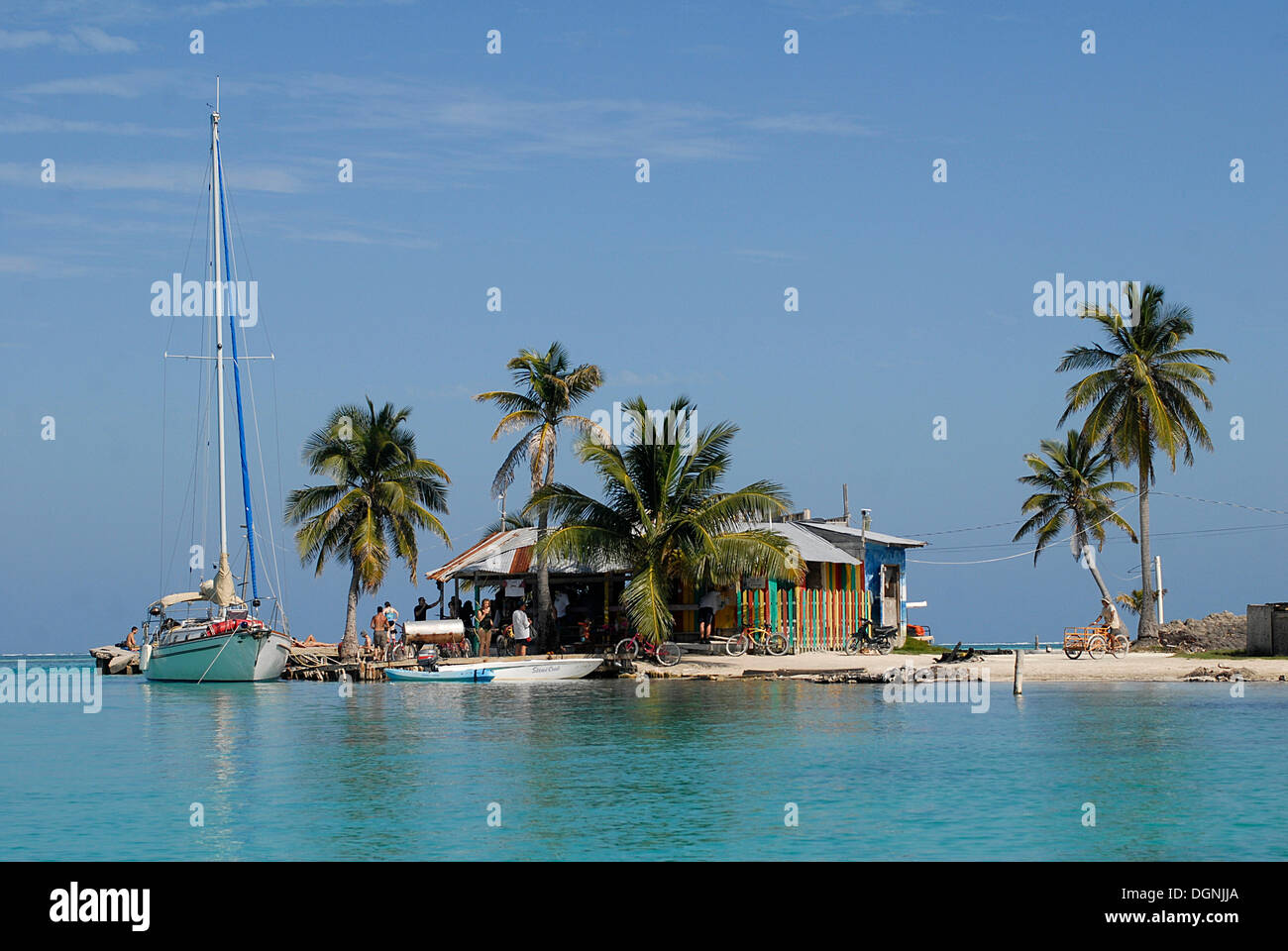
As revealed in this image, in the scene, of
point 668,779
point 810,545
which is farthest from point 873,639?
point 668,779

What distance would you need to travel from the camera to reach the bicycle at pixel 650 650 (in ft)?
125

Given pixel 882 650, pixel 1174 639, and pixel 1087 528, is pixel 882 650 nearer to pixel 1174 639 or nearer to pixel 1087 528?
pixel 1174 639

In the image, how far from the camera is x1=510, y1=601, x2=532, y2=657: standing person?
3947 centimetres

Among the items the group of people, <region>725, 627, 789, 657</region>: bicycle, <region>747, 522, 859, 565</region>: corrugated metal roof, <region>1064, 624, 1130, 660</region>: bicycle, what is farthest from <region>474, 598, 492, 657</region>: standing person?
<region>1064, 624, 1130, 660</region>: bicycle

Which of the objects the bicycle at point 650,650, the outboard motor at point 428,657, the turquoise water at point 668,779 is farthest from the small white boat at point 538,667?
the turquoise water at point 668,779

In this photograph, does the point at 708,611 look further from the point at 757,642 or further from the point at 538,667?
the point at 538,667

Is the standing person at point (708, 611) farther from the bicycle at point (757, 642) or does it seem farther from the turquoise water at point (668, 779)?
the turquoise water at point (668, 779)

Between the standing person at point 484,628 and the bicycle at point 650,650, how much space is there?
4381 millimetres

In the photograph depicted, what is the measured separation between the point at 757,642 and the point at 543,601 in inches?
260

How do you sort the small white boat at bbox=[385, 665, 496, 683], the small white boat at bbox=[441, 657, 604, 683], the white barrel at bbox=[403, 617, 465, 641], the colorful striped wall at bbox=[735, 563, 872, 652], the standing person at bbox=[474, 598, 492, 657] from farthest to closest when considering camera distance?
the colorful striped wall at bbox=[735, 563, 872, 652], the standing person at bbox=[474, 598, 492, 657], the white barrel at bbox=[403, 617, 465, 641], the small white boat at bbox=[385, 665, 496, 683], the small white boat at bbox=[441, 657, 604, 683]

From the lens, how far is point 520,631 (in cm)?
3978

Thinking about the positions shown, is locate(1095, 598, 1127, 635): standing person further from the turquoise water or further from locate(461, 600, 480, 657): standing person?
locate(461, 600, 480, 657): standing person

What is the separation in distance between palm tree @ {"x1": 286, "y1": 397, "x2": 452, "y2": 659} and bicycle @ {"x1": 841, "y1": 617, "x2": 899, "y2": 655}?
49.8 feet
